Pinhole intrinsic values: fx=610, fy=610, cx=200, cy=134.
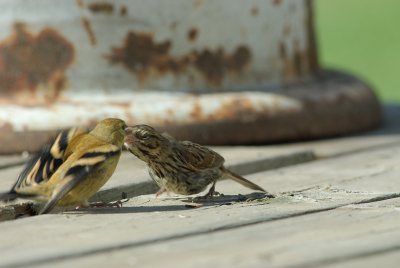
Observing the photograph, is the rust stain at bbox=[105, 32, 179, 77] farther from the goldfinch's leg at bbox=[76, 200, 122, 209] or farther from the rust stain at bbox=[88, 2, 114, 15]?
the goldfinch's leg at bbox=[76, 200, 122, 209]

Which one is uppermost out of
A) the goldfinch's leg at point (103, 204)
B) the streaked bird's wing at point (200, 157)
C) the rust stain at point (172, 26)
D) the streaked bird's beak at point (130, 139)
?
the rust stain at point (172, 26)

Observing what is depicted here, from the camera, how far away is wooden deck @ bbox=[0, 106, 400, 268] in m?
1.71

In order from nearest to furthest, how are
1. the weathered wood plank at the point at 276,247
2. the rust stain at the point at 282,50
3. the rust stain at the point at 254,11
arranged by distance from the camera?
the weathered wood plank at the point at 276,247
the rust stain at the point at 254,11
the rust stain at the point at 282,50

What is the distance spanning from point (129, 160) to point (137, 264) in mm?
2198

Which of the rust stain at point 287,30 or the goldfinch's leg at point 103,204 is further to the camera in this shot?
the rust stain at point 287,30

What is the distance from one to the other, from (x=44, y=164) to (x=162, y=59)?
1923 millimetres

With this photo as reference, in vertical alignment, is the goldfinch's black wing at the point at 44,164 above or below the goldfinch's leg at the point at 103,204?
above

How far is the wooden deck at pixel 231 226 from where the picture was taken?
1705 mm

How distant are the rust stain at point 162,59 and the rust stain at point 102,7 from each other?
21cm

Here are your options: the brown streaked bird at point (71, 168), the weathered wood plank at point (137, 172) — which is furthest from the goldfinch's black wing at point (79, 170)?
the weathered wood plank at point (137, 172)

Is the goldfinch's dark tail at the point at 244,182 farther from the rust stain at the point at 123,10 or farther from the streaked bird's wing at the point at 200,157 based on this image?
the rust stain at the point at 123,10

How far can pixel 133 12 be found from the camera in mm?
4207

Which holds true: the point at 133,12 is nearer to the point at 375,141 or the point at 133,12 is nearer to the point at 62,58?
the point at 62,58

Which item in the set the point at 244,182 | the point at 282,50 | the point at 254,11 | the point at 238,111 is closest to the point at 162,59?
the point at 238,111
